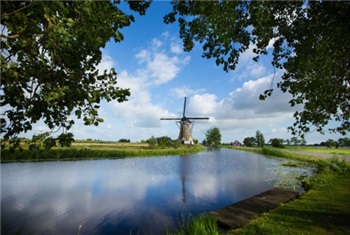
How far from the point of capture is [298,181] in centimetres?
1778

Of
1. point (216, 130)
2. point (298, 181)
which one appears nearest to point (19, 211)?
point (298, 181)

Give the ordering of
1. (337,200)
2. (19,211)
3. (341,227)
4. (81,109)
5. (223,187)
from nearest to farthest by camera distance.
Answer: (81,109) → (341,227) → (337,200) → (19,211) → (223,187)

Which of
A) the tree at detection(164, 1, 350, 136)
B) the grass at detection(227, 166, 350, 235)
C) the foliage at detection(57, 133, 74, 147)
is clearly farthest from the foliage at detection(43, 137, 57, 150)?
the grass at detection(227, 166, 350, 235)

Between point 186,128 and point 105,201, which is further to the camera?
point 186,128

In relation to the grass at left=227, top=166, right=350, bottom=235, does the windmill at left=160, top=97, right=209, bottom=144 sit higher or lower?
higher

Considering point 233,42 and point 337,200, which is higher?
point 233,42

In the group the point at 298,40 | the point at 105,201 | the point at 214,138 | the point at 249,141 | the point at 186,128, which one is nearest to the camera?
the point at 298,40

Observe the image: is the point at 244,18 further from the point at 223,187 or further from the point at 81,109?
the point at 223,187

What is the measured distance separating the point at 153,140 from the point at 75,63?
59.6m

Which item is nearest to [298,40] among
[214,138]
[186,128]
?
[186,128]

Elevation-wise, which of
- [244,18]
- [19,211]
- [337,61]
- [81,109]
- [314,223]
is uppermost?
[244,18]

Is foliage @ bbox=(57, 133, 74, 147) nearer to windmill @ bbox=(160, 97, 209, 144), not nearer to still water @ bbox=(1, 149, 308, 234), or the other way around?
still water @ bbox=(1, 149, 308, 234)

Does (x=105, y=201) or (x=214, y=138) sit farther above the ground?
(x=214, y=138)

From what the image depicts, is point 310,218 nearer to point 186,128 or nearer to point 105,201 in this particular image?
point 105,201
